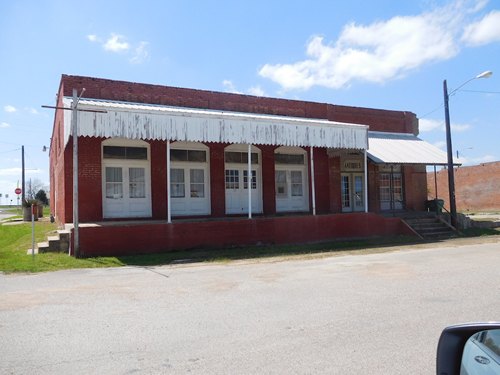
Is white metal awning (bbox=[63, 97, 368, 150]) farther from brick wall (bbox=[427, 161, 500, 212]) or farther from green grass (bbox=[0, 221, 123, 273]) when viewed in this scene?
brick wall (bbox=[427, 161, 500, 212])

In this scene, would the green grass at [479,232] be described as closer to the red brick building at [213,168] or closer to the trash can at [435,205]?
the trash can at [435,205]

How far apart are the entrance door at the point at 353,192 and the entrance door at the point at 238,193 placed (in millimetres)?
5096

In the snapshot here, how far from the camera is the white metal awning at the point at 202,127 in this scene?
47.1 feet

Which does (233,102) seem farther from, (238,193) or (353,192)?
(353,192)

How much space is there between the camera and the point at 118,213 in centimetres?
1761

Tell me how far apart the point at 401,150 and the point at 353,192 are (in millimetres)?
3078

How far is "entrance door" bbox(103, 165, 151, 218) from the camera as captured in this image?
17.6 m

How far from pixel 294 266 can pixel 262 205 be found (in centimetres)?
840

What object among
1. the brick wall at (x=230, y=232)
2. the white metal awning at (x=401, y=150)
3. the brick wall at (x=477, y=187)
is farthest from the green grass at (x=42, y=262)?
the brick wall at (x=477, y=187)

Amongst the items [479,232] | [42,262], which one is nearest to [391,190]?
[479,232]

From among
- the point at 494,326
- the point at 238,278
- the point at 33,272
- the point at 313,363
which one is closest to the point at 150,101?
the point at 33,272

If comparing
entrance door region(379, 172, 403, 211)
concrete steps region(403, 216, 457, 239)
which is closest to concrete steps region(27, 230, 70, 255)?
concrete steps region(403, 216, 457, 239)

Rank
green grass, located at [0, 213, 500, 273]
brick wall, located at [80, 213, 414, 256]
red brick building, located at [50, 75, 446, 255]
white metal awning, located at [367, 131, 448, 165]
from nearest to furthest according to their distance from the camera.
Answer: green grass, located at [0, 213, 500, 273], brick wall, located at [80, 213, 414, 256], red brick building, located at [50, 75, 446, 255], white metal awning, located at [367, 131, 448, 165]

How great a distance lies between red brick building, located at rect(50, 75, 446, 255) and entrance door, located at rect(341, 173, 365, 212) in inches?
2.0
